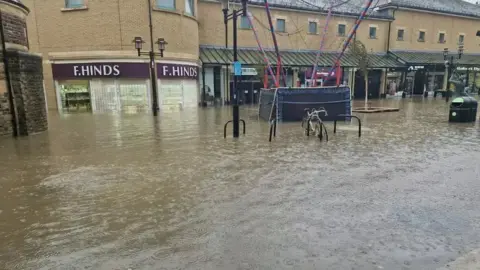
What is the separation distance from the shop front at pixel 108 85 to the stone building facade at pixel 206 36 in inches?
2.6

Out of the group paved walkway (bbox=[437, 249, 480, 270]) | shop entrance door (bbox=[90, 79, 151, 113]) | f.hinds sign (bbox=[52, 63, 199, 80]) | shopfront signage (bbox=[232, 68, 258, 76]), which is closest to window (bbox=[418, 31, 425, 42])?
shopfront signage (bbox=[232, 68, 258, 76])

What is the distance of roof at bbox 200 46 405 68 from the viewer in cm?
2508

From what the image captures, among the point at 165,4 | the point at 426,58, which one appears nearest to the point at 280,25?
the point at 165,4

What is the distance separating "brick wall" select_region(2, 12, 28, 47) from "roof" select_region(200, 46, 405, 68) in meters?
13.9

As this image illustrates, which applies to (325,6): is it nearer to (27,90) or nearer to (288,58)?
(288,58)

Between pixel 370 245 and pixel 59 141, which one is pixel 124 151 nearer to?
pixel 59 141

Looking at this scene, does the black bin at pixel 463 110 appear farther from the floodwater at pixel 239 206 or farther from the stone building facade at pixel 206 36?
the stone building facade at pixel 206 36

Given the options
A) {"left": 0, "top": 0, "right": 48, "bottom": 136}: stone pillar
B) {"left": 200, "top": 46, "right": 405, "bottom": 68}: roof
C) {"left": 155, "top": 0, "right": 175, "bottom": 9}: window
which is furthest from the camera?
{"left": 200, "top": 46, "right": 405, "bottom": 68}: roof

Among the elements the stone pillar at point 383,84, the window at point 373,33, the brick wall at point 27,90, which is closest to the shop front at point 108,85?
the brick wall at point 27,90

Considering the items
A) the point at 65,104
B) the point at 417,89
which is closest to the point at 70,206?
the point at 65,104

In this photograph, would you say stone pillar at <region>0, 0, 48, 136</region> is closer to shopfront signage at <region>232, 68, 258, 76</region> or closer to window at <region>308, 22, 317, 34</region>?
shopfront signage at <region>232, 68, 258, 76</region>

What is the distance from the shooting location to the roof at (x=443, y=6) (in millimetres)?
32844

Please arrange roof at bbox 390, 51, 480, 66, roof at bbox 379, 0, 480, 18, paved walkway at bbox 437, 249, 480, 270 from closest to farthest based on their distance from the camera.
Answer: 1. paved walkway at bbox 437, 249, 480, 270
2. roof at bbox 390, 51, 480, 66
3. roof at bbox 379, 0, 480, 18

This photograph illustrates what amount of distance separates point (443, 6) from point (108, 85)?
3591cm
